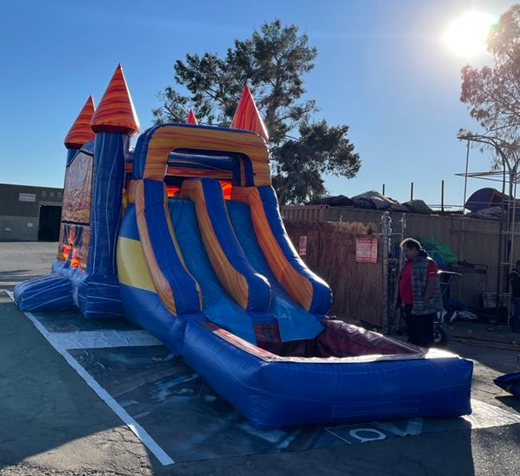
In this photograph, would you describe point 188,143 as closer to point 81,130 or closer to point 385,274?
point 385,274

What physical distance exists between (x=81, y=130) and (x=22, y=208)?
3128 centimetres

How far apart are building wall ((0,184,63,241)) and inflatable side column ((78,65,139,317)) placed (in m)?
32.8

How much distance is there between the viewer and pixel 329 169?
27.4 meters

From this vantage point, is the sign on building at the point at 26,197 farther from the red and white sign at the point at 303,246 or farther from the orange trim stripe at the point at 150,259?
the orange trim stripe at the point at 150,259

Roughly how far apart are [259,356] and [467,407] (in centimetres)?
216

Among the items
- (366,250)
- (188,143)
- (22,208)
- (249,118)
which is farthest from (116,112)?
(22,208)

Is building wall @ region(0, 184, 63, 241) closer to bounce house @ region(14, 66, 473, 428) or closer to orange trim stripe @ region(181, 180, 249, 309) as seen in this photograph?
bounce house @ region(14, 66, 473, 428)

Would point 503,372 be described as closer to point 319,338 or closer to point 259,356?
point 319,338

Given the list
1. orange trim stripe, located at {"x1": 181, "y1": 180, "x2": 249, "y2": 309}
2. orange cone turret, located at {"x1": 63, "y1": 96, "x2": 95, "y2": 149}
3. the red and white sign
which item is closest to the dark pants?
orange trim stripe, located at {"x1": 181, "y1": 180, "x2": 249, "y2": 309}

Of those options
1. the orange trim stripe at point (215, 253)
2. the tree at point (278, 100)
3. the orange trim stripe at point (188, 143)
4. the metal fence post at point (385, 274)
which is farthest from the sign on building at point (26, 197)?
the metal fence post at point (385, 274)

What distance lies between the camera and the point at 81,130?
12008 millimetres

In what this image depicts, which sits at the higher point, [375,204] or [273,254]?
Result: [375,204]

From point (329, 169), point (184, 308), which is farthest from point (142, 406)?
point (329, 169)

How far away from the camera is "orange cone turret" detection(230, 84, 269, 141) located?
10.5 meters
